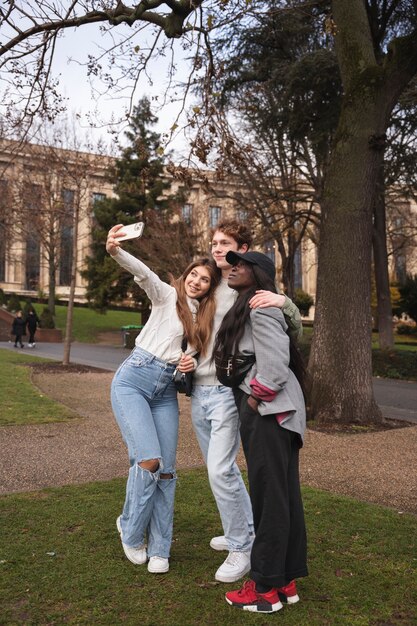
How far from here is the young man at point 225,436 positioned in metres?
3.76

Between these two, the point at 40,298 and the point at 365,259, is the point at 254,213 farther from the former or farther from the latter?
the point at 40,298

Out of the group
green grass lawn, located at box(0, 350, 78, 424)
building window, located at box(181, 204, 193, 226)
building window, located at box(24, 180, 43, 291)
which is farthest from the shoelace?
building window, located at box(181, 204, 193, 226)

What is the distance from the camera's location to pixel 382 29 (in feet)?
41.9

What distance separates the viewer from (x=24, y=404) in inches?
439

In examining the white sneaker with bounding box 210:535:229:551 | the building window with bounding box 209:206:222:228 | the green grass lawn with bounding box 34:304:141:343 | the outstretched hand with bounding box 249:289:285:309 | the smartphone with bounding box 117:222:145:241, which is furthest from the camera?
the green grass lawn with bounding box 34:304:141:343

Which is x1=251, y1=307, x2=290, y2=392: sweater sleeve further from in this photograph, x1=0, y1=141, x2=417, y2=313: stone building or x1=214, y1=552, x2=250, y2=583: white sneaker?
x1=0, y1=141, x2=417, y2=313: stone building

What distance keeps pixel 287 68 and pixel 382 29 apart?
4.62m

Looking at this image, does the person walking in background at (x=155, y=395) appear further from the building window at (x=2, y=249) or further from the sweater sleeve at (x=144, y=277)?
the building window at (x=2, y=249)

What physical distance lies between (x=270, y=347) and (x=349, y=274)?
6.59 m

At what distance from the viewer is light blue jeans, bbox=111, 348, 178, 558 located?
388 centimetres

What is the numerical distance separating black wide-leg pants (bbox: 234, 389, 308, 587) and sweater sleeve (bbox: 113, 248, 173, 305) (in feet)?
3.18

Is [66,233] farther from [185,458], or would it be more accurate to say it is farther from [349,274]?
[185,458]

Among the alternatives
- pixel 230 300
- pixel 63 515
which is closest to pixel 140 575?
pixel 63 515

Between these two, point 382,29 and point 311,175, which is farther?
point 311,175
